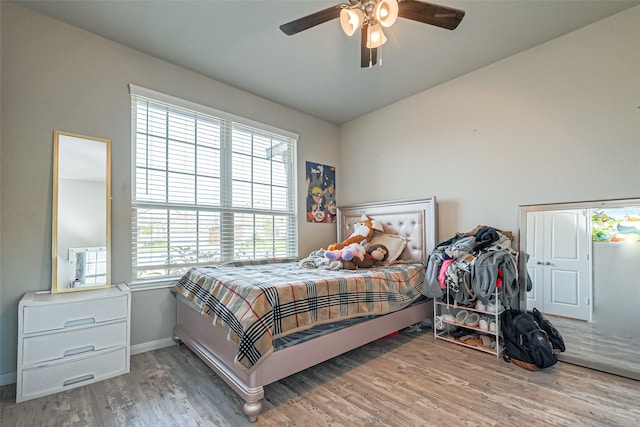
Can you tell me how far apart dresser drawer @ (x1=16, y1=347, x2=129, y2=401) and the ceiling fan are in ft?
8.63

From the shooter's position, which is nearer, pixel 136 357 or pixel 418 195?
pixel 136 357

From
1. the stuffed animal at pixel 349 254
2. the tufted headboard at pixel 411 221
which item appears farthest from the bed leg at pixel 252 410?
the tufted headboard at pixel 411 221

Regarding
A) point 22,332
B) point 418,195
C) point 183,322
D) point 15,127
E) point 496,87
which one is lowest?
point 183,322

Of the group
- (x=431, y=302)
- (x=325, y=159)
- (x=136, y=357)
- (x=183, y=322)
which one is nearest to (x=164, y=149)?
(x=183, y=322)

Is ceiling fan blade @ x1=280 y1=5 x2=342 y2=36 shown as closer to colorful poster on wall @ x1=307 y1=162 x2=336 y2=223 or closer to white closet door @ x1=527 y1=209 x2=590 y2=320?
colorful poster on wall @ x1=307 y1=162 x2=336 y2=223

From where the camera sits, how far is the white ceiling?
2.09 meters

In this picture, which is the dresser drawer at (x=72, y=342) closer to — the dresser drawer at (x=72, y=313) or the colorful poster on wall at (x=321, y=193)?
the dresser drawer at (x=72, y=313)

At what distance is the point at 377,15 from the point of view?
64.0 inches

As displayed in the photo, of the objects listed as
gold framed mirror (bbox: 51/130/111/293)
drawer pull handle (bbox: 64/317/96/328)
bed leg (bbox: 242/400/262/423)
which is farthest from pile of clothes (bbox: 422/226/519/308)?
gold framed mirror (bbox: 51/130/111/293)

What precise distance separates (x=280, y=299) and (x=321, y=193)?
97.1 inches

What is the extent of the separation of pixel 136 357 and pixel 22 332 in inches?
32.6

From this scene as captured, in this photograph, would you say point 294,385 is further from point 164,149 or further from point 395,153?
point 395,153

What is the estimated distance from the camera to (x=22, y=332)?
5.95 ft

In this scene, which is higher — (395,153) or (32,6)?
(32,6)
